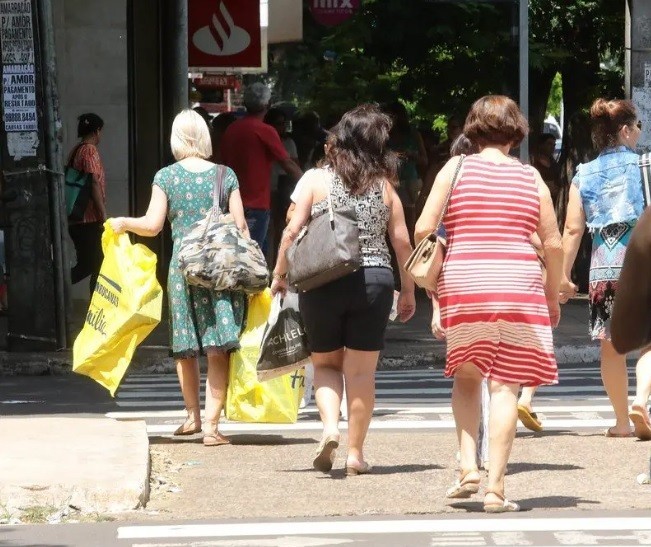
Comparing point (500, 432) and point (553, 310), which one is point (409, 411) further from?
point (500, 432)

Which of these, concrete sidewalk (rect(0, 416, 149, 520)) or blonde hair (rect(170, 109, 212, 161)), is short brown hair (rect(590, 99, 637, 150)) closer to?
blonde hair (rect(170, 109, 212, 161))

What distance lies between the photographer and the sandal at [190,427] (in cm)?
963

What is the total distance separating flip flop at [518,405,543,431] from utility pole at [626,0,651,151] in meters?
6.36

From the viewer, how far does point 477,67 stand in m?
22.3

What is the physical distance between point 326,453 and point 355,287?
0.78m

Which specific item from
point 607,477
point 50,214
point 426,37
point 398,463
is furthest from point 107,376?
point 426,37

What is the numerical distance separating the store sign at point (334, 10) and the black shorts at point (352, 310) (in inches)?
623

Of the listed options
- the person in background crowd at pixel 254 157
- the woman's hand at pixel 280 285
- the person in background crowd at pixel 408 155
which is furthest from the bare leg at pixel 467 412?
the person in background crowd at pixel 408 155

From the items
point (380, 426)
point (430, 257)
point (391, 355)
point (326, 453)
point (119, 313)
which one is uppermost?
point (430, 257)

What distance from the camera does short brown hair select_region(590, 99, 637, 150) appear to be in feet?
30.6

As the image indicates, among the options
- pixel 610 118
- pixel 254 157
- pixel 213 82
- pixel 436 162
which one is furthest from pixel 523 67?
pixel 213 82

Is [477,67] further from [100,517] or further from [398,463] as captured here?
[100,517]

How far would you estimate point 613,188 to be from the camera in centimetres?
923

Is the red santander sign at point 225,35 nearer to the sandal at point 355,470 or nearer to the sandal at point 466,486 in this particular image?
the sandal at point 355,470
